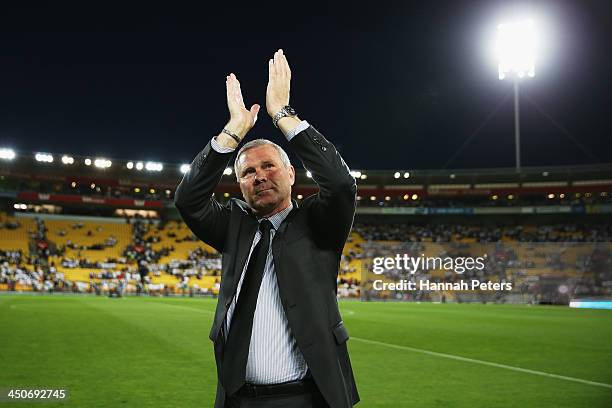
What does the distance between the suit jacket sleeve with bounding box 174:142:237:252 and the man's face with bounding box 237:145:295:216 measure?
0.33 ft

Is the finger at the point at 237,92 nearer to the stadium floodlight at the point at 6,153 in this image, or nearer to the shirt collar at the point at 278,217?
the shirt collar at the point at 278,217

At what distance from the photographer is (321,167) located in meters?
2.69

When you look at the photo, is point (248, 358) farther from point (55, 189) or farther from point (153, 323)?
point (55, 189)

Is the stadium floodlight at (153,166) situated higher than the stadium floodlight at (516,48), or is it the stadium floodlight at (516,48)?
the stadium floodlight at (516,48)

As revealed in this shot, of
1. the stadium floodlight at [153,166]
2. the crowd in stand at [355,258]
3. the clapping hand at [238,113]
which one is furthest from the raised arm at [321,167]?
the stadium floodlight at [153,166]

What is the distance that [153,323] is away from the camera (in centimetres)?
1905

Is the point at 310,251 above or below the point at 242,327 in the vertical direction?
above

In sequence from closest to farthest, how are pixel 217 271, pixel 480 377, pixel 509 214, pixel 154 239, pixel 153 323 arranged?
1. pixel 480 377
2. pixel 153 323
3. pixel 217 271
4. pixel 154 239
5. pixel 509 214

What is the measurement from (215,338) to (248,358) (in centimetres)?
19

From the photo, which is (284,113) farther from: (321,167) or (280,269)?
(280,269)

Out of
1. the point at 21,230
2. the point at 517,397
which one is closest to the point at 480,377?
the point at 517,397

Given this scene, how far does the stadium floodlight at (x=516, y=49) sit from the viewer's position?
4447 cm

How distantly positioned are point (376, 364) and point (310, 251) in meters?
8.56

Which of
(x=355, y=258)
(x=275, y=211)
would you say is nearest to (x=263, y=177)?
(x=275, y=211)
